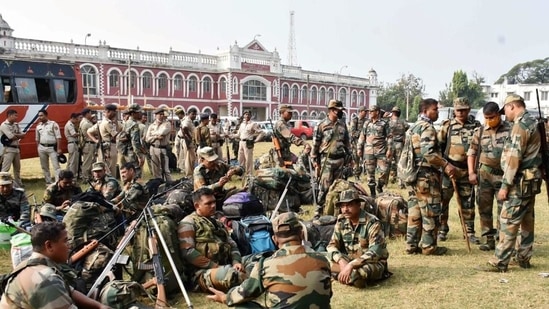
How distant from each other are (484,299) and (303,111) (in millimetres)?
47063

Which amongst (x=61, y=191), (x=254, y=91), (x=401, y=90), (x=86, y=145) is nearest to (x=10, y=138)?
(x=86, y=145)

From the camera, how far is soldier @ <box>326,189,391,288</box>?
Answer: 4.87 meters

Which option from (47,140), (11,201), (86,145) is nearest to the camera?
(11,201)

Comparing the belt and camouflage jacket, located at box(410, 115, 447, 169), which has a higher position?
camouflage jacket, located at box(410, 115, 447, 169)

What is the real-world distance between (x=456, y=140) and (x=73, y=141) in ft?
28.6

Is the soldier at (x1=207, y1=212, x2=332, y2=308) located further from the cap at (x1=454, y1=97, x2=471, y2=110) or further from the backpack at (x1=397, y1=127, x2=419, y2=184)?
the cap at (x1=454, y1=97, x2=471, y2=110)

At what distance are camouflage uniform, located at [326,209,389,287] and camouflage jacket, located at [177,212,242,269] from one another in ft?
3.49

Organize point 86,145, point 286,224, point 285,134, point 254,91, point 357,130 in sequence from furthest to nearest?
point 254,91 → point 357,130 → point 86,145 → point 285,134 → point 286,224

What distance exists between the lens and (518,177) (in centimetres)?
509

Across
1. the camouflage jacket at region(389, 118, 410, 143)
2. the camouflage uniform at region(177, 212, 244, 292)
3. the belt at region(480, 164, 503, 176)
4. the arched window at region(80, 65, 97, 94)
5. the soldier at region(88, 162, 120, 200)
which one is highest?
the arched window at region(80, 65, 97, 94)

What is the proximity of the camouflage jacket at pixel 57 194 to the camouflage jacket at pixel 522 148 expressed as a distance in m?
5.50

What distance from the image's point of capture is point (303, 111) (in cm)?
5128

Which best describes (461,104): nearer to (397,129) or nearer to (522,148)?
(522,148)

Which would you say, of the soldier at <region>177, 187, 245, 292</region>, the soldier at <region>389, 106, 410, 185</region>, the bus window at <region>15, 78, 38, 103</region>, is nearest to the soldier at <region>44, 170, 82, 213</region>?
the soldier at <region>177, 187, 245, 292</region>
